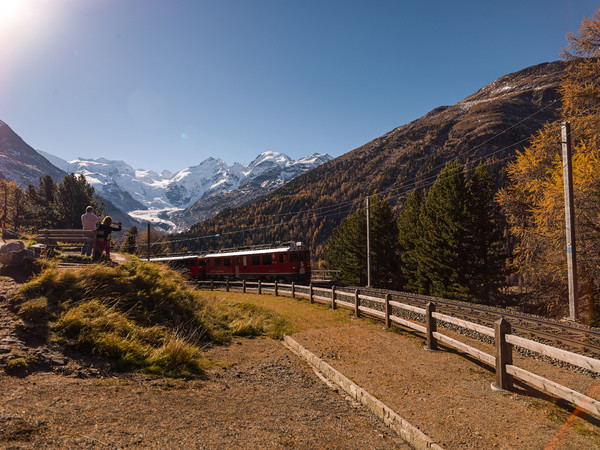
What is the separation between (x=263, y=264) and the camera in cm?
2842

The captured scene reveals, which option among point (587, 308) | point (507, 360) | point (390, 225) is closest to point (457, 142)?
point (390, 225)

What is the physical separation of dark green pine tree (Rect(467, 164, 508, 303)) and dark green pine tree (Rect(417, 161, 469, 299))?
0.49 meters

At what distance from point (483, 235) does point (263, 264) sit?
18485 millimetres

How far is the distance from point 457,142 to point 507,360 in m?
210

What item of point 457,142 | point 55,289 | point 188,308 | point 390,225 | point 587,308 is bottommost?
point 587,308

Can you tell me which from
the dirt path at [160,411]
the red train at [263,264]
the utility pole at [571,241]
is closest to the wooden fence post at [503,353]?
the dirt path at [160,411]

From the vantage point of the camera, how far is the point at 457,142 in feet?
616

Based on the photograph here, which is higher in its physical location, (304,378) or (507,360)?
(507,360)

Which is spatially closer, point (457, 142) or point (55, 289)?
point (55, 289)

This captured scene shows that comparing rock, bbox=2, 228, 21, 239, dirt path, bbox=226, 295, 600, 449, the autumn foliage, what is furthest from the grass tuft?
the autumn foliage

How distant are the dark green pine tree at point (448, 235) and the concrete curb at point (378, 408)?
21521 mm

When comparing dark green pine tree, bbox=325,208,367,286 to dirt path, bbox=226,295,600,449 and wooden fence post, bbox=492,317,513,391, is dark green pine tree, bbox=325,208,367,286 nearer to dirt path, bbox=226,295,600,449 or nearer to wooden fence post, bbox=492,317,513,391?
dirt path, bbox=226,295,600,449

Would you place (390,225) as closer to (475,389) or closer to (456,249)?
(456,249)

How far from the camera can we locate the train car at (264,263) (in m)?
27.0
